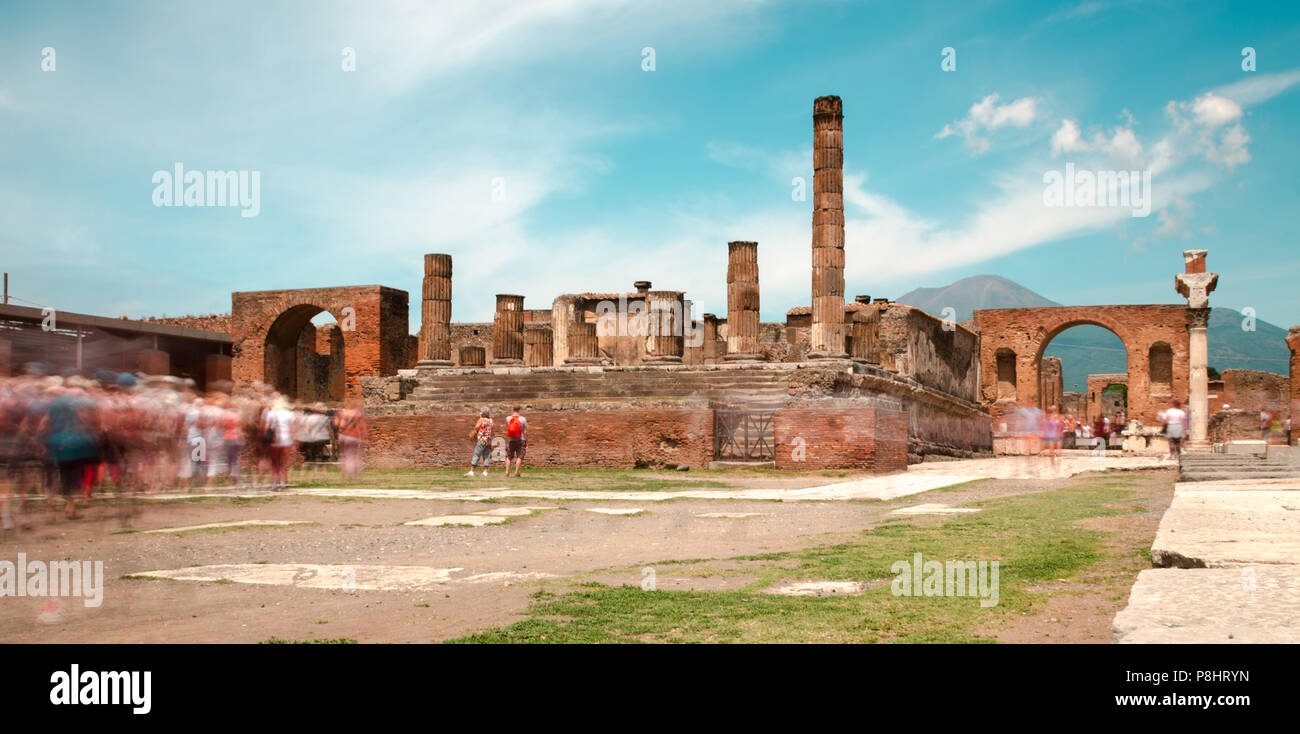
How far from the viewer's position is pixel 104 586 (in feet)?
20.7

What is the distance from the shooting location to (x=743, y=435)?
20.1 metres

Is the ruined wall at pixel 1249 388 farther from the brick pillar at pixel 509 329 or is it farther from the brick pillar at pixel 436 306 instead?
the brick pillar at pixel 436 306

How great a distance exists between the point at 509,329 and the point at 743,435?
10.5m

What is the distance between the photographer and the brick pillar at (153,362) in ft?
96.7

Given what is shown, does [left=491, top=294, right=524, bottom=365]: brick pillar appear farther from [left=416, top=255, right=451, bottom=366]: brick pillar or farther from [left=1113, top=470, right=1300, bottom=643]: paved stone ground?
[left=1113, top=470, right=1300, bottom=643]: paved stone ground

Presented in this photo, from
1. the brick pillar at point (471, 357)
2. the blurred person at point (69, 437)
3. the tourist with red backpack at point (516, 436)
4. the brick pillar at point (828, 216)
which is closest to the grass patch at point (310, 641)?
the blurred person at point (69, 437)

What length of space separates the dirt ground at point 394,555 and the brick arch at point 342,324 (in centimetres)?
1849

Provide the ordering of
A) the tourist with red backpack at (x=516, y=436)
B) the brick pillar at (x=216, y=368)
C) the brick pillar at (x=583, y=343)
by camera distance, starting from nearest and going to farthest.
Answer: the tourist with red backpack at (x=516, y=436) → the brick pillar at (x=583, y=343) → the brick pillar at (x=216, y=368)

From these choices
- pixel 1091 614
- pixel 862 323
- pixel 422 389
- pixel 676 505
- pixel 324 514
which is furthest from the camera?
pixel 862 323

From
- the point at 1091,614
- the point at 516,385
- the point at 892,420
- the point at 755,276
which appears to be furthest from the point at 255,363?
the point at 1091,614

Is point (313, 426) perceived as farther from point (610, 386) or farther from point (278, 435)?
point (610, 386)

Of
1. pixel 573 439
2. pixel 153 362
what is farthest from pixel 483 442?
pixel 153 362
